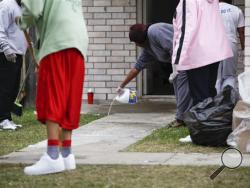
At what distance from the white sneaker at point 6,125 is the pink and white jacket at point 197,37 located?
8.79ft

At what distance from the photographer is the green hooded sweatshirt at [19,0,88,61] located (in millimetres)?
6719

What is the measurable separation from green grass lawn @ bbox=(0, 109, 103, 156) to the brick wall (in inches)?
72.3

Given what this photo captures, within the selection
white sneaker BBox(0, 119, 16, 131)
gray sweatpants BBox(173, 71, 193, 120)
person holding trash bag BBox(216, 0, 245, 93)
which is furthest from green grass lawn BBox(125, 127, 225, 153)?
white sneaker BBox(0, 119, 16, 131)

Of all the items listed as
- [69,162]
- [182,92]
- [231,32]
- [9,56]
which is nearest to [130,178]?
[69,162]

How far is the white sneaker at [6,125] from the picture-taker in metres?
9.98

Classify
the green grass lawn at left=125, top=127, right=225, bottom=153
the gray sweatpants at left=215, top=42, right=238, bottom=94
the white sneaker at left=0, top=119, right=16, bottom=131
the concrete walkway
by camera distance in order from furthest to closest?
the gray sweatpants at left=215, top=42, right=238, bottom=94 < the white sneaker at left=0, top=119, right=16, bottom=131 < the green grass lawn at left=125, top=127, right=225, bottom=153 < the concrete walkway

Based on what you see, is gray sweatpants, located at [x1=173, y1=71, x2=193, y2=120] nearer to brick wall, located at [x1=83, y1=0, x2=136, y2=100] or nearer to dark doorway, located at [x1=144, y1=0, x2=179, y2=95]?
brick wall, located at [x1=83, y1=0, x2=136, y2=100]

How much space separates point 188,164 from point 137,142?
1675mm

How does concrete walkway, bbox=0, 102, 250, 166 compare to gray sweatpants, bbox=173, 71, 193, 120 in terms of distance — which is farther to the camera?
gray sweatpants, bbox=173, 71, 193, 120

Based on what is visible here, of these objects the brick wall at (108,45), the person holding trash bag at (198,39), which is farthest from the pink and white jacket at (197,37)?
the brick wall at (108,45)

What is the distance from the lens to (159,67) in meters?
14.9

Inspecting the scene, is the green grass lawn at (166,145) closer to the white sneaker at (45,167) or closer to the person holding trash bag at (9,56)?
the white sneaker at (45,167)

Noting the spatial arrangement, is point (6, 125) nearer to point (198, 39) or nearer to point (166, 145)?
point (166, 145)

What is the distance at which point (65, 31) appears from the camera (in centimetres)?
673
